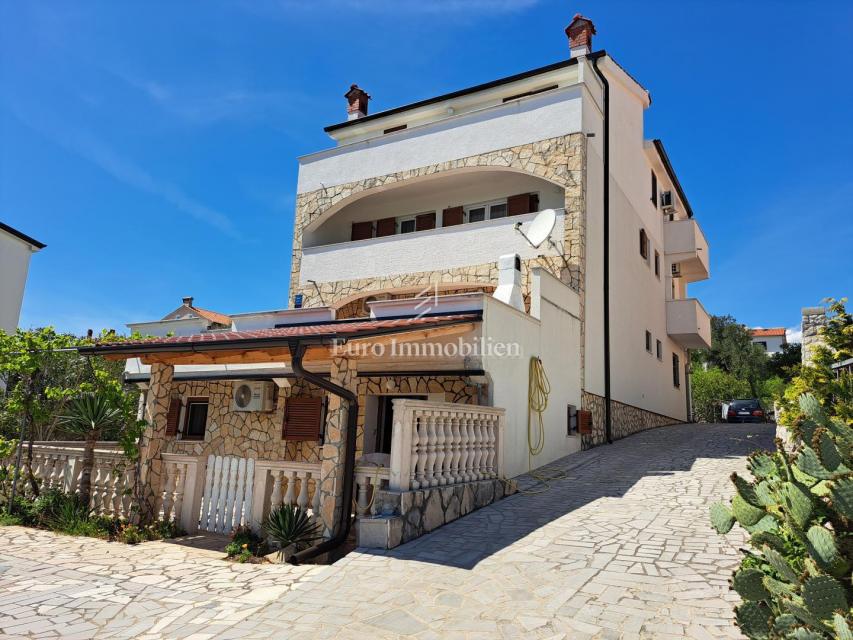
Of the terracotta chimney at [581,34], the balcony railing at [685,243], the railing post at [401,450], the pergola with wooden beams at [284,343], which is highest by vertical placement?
the terracotta chimney at [581,34]

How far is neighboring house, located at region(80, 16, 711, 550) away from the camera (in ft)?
24.3

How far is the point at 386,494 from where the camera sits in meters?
6.55

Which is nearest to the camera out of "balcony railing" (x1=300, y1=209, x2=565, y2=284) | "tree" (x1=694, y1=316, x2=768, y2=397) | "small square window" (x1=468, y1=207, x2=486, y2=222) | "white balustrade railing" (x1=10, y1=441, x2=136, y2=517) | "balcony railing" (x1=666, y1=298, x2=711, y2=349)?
"white balustrade railing" (x1=10, y1=441, x2=136, y2=517)

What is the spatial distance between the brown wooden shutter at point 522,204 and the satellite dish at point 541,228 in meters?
1.64

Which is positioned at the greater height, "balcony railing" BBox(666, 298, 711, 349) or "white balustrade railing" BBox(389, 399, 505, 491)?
"balcony railing" BBox(666, 298, 711, 349)

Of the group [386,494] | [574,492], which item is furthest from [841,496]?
[574,492]

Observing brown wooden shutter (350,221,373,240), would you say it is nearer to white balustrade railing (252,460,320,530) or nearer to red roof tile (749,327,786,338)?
white balustrade railing (252,460,320,530)

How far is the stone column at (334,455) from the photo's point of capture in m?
6.92

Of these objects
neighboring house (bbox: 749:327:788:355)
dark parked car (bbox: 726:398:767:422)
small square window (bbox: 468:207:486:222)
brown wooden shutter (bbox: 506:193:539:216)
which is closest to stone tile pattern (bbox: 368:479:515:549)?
brown wooden shutter (bbox: 506:193:539:216)

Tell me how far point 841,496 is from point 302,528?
5847 millimetres

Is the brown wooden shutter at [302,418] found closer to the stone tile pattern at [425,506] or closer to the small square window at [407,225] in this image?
the stone tile pattern at [425,506]

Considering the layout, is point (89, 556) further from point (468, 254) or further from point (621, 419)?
point (621, 419)

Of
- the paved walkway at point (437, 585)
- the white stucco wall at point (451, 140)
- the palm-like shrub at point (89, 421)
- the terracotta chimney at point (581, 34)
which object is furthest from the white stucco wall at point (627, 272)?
the palm-like shrub at point (89, 421)

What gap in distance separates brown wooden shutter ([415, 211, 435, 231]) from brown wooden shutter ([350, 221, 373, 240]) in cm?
173
